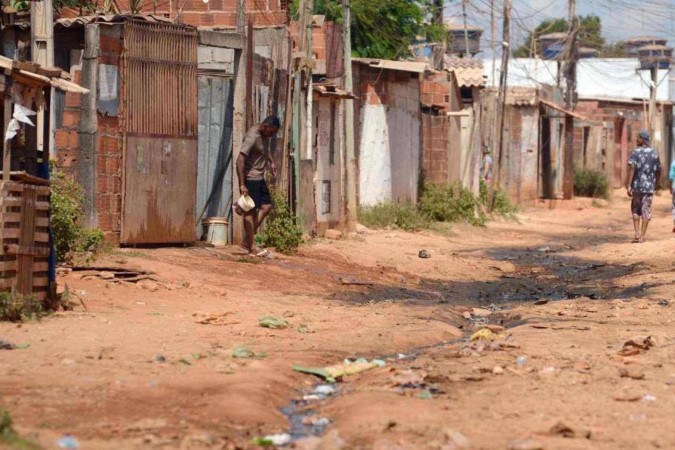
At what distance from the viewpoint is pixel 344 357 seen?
346 inches

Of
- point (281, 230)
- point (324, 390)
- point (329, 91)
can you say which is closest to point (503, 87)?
point (329, 91)

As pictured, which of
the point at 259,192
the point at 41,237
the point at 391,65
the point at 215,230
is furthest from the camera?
the point at 391,65

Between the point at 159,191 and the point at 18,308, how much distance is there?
Answer: 16.3ft

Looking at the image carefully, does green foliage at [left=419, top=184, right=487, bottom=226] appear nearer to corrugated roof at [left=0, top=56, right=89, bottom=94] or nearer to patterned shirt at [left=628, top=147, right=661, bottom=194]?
patterned shirt at [left=628, top=147, right=661, bottom=194]

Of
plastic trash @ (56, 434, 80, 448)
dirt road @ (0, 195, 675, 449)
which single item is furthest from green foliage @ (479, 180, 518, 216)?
plastic trash @ (56, 434, 80, 448)

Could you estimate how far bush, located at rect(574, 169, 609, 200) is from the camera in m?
39.1

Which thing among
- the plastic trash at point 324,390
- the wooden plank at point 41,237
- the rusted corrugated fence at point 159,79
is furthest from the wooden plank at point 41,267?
the rusted corrugated fence at point 159,79

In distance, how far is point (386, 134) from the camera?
2305cm

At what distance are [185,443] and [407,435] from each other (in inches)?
42.2

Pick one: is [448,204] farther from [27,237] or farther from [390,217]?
[27,237]

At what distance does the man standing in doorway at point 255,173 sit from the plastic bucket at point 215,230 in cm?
31

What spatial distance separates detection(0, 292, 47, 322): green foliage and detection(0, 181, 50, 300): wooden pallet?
0.07m

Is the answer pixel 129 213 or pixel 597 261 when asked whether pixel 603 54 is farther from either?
pixel 129 213

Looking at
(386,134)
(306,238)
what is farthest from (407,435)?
(386,134)
